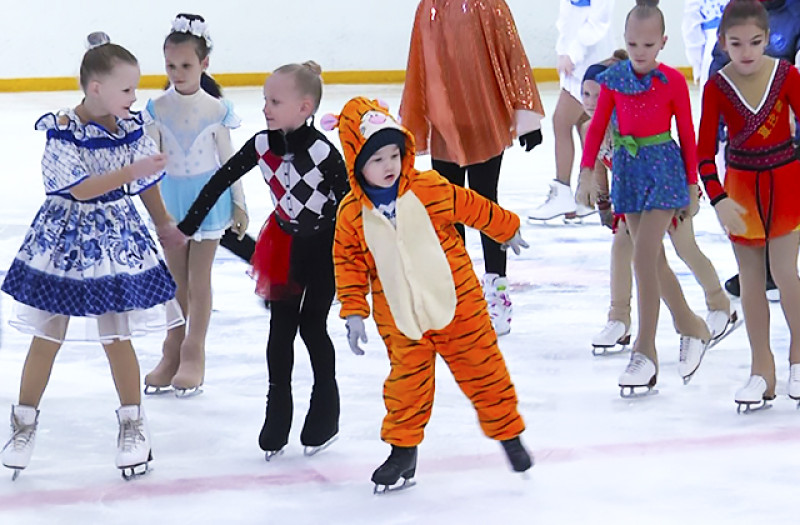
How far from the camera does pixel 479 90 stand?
4379mm

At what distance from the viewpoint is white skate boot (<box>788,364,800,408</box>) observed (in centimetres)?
352

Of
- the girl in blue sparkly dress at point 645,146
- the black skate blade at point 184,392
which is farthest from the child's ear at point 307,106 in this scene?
the black skate blade at point 184,392

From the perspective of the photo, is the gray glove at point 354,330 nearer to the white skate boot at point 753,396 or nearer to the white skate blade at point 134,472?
the white skate blade at point 134,472

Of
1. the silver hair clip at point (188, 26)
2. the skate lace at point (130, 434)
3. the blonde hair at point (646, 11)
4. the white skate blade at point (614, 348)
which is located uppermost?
the blonde hair at point (646, 11)

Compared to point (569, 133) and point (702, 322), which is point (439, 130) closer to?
point (702, 322)

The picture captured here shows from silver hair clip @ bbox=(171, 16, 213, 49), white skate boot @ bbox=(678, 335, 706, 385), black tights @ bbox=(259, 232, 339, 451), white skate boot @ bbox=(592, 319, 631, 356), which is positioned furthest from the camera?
white skate boot @ bbox=(592, 319, 631, 356)

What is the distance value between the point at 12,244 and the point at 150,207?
293cm

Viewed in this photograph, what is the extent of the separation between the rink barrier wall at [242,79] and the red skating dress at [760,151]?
9360mm

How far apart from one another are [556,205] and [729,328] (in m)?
2.17

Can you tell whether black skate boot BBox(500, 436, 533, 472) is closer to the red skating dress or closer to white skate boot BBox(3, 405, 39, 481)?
the red skating dress

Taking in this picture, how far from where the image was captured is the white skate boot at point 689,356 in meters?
3.78

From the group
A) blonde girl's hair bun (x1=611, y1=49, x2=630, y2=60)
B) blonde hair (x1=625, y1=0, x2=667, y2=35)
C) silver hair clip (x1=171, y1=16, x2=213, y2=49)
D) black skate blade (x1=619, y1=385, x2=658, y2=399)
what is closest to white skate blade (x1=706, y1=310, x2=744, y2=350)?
black skate blade (x1=619, y1=385, x2=658, y2=399)

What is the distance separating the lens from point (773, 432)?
131 inches

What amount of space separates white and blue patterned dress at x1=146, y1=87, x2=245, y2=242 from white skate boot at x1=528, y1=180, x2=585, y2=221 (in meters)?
2.86
